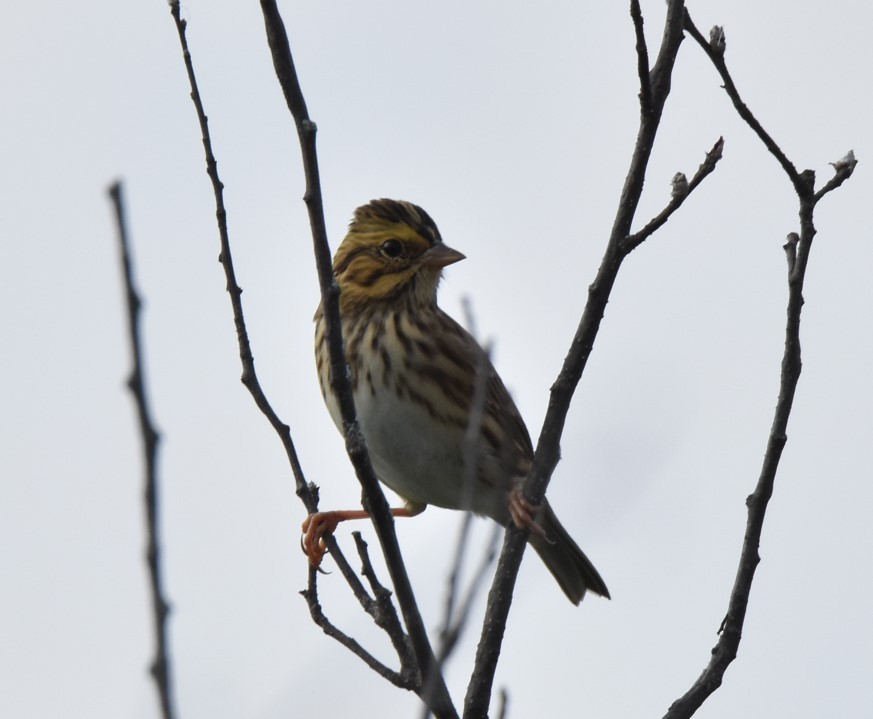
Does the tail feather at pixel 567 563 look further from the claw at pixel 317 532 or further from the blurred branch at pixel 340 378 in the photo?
the blurred branch at pixel 340 378

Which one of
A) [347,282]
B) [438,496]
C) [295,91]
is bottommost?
[438,496]

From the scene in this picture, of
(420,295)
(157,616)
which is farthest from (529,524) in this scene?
(420,295)

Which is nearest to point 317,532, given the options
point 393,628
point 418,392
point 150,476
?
point 418,392

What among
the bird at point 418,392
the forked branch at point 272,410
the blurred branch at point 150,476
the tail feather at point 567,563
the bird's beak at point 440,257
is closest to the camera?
the blurred branch at point 150,476

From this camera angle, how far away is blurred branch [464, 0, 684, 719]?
3.96 metres

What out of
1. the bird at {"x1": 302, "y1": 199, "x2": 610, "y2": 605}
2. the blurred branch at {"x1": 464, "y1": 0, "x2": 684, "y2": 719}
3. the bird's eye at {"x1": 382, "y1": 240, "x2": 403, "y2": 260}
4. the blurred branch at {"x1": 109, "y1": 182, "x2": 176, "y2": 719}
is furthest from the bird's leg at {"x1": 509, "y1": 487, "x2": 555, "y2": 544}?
the bird's eye at {"x1": 382, "y1": 240, "x2": 403, "y2": 260}

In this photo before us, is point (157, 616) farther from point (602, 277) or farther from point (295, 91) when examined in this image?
point (602, 277)

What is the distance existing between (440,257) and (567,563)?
1.81m

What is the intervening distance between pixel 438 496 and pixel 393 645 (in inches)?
97.6

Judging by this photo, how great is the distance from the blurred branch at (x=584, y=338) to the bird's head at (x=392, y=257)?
112 inches

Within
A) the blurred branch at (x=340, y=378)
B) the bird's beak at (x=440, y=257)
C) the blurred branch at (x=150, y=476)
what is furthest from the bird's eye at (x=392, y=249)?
the blurred branch at (x=150, y=476)

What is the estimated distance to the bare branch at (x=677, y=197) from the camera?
3.97 metres

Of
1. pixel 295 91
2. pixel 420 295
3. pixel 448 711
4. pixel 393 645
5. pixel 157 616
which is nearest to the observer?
pixel 157 616

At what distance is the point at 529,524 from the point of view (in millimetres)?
4410
